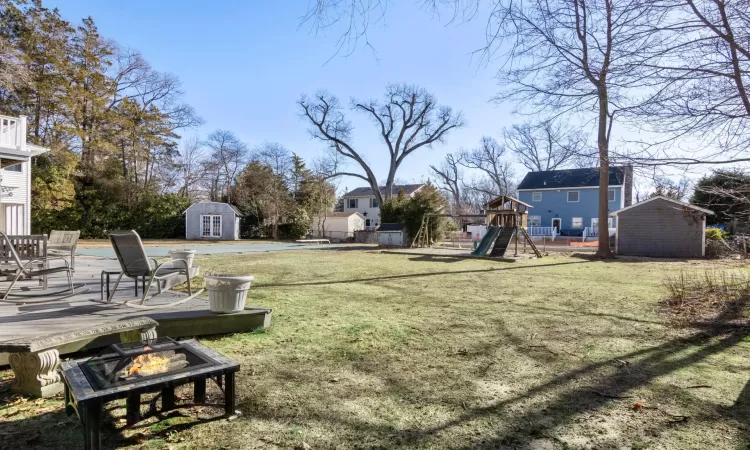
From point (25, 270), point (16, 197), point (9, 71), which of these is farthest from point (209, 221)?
point (25, 270)

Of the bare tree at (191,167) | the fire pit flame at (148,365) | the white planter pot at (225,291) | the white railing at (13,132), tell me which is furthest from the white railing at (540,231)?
the fire pit flame at (148,365)

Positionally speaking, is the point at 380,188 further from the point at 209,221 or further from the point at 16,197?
the point at 16,197

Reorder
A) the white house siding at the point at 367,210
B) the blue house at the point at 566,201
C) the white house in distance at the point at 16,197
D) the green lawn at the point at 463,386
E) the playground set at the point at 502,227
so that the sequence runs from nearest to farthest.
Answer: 1. the green lawn at the point at 463,386
2. the white house in distance at the point at 16,197
3. the playground set at the point at 502,227
4. the blue house at the point at 566,201
5. the white house siding at the point at 367,210

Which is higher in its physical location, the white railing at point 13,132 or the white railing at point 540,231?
the white railing at point 13,132

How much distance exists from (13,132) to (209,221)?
20803 millimetres

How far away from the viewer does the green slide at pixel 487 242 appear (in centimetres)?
1757

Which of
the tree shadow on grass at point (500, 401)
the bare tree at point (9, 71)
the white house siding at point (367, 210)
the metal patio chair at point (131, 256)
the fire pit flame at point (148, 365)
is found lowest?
the tree shadow on grass at point (500, 401)

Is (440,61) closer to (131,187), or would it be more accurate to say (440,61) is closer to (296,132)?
(131,187)

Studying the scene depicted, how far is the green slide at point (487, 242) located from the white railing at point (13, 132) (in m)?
15.1

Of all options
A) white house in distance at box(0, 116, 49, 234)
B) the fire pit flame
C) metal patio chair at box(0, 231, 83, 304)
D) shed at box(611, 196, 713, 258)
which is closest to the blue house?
shed at box(611, 196, 713, 258)

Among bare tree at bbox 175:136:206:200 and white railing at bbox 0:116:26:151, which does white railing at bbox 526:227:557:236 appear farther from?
white railing at bbox 0:116:26:151

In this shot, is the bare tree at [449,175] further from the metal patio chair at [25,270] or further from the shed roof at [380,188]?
the metal patio chair at [25,270]

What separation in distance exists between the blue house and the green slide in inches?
719

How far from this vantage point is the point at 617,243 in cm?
2134
